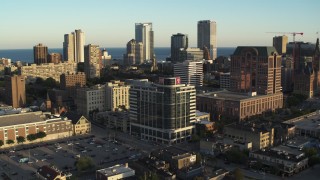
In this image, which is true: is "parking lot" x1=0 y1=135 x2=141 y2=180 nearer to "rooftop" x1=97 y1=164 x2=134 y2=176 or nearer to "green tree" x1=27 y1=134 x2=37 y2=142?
"green tree" x1=27 y1=134 x2=37 y2=142

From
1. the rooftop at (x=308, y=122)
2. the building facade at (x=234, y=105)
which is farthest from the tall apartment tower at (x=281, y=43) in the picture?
the rooftop at (x=308, y=122)

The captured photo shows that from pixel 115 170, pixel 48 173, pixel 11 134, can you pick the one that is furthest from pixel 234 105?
pixel 48 173

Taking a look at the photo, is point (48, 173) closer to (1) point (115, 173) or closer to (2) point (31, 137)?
(1) point (115, 173)

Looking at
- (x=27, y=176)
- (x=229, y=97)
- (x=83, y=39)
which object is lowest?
(x=27, y=176)

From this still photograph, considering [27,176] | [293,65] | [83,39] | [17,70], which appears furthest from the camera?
[83,39]

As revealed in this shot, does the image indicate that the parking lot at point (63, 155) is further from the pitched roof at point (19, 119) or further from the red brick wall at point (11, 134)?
the pitched roof at point (19, 119)

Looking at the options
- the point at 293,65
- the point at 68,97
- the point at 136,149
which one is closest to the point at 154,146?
the point at 136,149

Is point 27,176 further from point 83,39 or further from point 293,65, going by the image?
point 83,39
